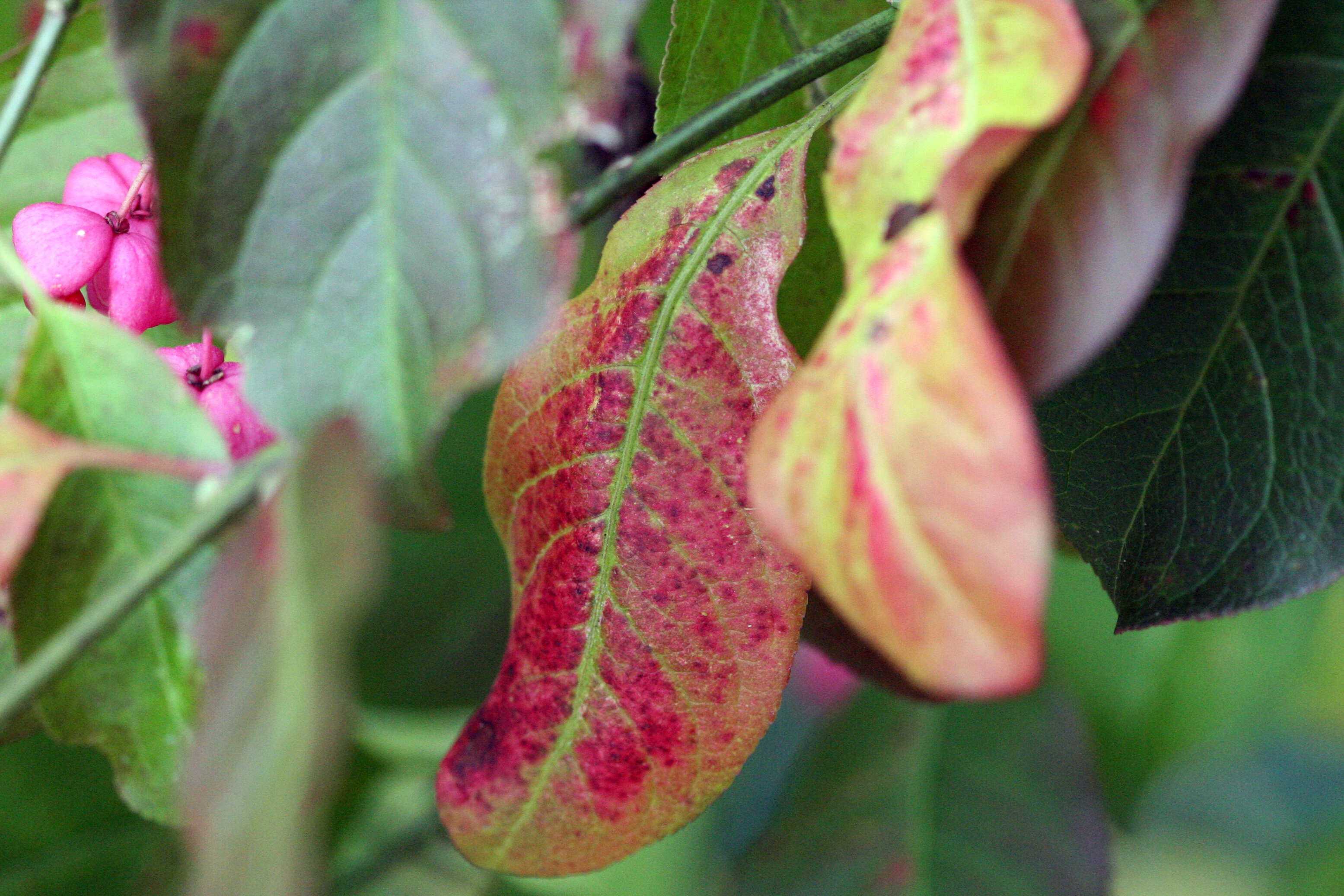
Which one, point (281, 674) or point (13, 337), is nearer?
point (281, 674)

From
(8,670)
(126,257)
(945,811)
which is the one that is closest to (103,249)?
(126,257)

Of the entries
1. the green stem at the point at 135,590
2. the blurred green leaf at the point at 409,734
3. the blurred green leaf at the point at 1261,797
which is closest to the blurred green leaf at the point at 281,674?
the green stem at the point at 135,590

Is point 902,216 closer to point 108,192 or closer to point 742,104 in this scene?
point 742,104

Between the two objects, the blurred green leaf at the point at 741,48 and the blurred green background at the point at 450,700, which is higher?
the blurred green leaf at the point at 741,48

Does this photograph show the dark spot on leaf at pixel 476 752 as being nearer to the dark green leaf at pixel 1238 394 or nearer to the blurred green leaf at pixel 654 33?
the dark green leaf at pixel 1238 394

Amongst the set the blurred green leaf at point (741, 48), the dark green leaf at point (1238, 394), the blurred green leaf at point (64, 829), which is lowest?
the blurred green leaf at point (64, 829)

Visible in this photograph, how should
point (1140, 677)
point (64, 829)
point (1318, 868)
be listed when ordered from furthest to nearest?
point (1318, 868) < point (1140, 677) < point (64, 829)

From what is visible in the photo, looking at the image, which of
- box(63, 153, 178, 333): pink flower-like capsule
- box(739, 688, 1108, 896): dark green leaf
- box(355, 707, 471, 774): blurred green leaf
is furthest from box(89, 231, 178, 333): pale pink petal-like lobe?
box(739, 688, 1108, 896): dark green leaf
